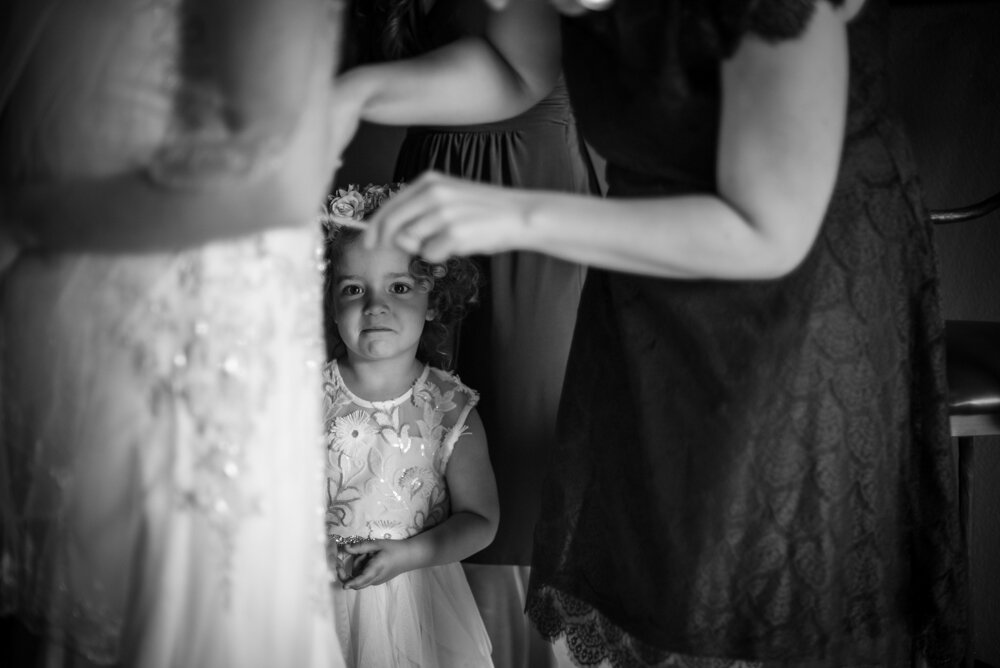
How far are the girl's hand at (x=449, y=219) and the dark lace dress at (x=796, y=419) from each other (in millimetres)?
191

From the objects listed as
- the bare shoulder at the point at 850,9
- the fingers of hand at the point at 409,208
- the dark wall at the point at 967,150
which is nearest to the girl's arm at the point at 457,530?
the fingers of hand at the point at 409,208

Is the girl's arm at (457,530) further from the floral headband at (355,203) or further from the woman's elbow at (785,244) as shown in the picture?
the woman's elbow at (785,244)

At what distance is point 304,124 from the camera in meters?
0.63

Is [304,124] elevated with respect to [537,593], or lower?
elevated

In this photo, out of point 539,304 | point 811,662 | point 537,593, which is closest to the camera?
point 811,662

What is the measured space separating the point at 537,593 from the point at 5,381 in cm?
55

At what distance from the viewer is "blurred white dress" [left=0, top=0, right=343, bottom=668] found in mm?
633

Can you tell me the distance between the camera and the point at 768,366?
828 mm

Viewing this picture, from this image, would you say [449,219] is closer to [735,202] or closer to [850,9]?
[735,202]

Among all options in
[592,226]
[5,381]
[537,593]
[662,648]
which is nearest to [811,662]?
[662,648]

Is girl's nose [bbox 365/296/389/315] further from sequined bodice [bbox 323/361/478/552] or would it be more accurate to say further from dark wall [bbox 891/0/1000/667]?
dark wall [bbox 891/0/1000/667]

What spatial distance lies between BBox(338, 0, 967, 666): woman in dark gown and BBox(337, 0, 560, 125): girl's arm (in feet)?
0.09

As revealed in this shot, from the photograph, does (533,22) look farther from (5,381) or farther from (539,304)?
(5,381)

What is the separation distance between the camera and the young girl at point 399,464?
119 centimetres
